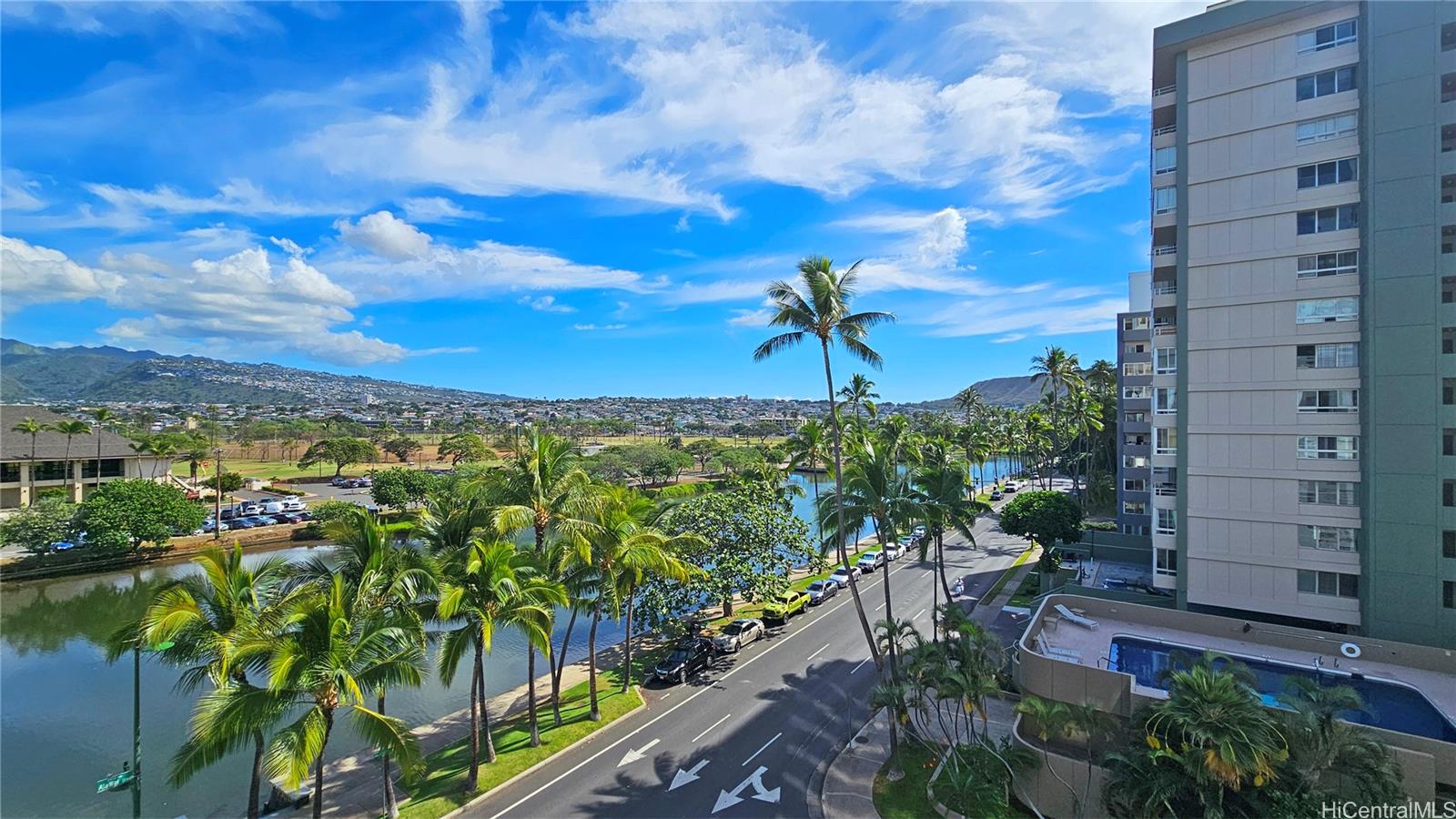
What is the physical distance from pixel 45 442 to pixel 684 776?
80061mm

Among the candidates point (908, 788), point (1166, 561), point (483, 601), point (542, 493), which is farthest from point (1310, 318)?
point (483, 601)

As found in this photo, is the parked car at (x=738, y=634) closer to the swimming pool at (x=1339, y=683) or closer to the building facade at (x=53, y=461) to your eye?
the swimming pool at (x=1339, y=683)

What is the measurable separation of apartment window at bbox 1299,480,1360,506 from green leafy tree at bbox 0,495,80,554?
74.7 metres

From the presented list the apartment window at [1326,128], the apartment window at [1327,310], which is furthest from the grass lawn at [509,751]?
the apartment window at [1326,128]

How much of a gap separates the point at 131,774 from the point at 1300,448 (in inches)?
1532

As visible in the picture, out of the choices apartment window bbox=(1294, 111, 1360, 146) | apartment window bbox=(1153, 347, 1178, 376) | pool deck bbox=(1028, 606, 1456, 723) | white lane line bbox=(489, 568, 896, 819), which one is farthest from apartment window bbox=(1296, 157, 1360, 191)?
white lane line bbox=(489, 568, 896, 819)

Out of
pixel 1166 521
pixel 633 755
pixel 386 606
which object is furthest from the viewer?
pixel 1166 521

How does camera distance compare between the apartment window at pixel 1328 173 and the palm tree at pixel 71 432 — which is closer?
the apartment window at pixel 1328 173

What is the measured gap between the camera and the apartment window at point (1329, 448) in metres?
23.0

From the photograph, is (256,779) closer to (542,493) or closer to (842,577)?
(542,493)

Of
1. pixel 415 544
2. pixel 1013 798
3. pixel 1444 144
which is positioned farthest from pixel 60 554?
pixel 1444 144

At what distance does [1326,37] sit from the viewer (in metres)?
23.6

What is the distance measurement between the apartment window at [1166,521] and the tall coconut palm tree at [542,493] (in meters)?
24.8

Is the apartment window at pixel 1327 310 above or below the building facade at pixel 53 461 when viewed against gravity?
above
